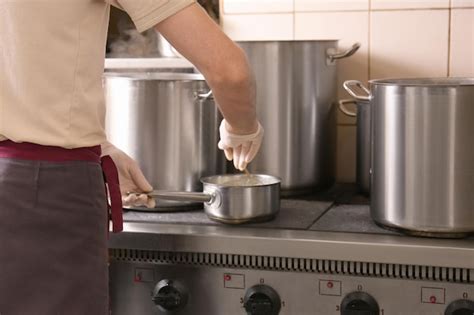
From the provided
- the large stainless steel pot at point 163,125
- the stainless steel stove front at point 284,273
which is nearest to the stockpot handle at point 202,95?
the large stainless steel pot at point 163,125

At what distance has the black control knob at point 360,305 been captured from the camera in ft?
3.84

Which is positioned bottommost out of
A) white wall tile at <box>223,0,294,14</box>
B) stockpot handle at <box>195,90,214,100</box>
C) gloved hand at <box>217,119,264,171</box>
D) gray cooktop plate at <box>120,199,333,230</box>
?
gray cooktop plate at <box>120,199,333,230</box>

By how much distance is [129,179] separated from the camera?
1.27 meters

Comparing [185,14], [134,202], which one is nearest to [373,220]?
[134,202]

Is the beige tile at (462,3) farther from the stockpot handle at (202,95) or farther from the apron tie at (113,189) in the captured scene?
the apron tie at (113,189)

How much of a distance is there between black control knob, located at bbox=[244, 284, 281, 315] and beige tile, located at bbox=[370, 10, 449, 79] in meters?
0.63

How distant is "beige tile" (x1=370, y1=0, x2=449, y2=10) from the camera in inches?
64.0

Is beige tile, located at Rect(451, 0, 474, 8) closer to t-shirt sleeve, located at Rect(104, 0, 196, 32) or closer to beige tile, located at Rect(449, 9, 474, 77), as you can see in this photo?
beige tile, located at Rect(449, 9, 474, 77)

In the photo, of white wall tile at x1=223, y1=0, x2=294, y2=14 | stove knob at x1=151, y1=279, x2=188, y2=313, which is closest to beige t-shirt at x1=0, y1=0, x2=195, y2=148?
stove knob at x1=151, y1=279, x2=188, y2=313

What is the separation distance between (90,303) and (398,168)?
19.0 inches

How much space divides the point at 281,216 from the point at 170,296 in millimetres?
234

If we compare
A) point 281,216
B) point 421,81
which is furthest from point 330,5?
point 281,216

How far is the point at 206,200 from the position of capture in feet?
4.26

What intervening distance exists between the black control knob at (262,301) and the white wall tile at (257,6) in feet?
2.37
